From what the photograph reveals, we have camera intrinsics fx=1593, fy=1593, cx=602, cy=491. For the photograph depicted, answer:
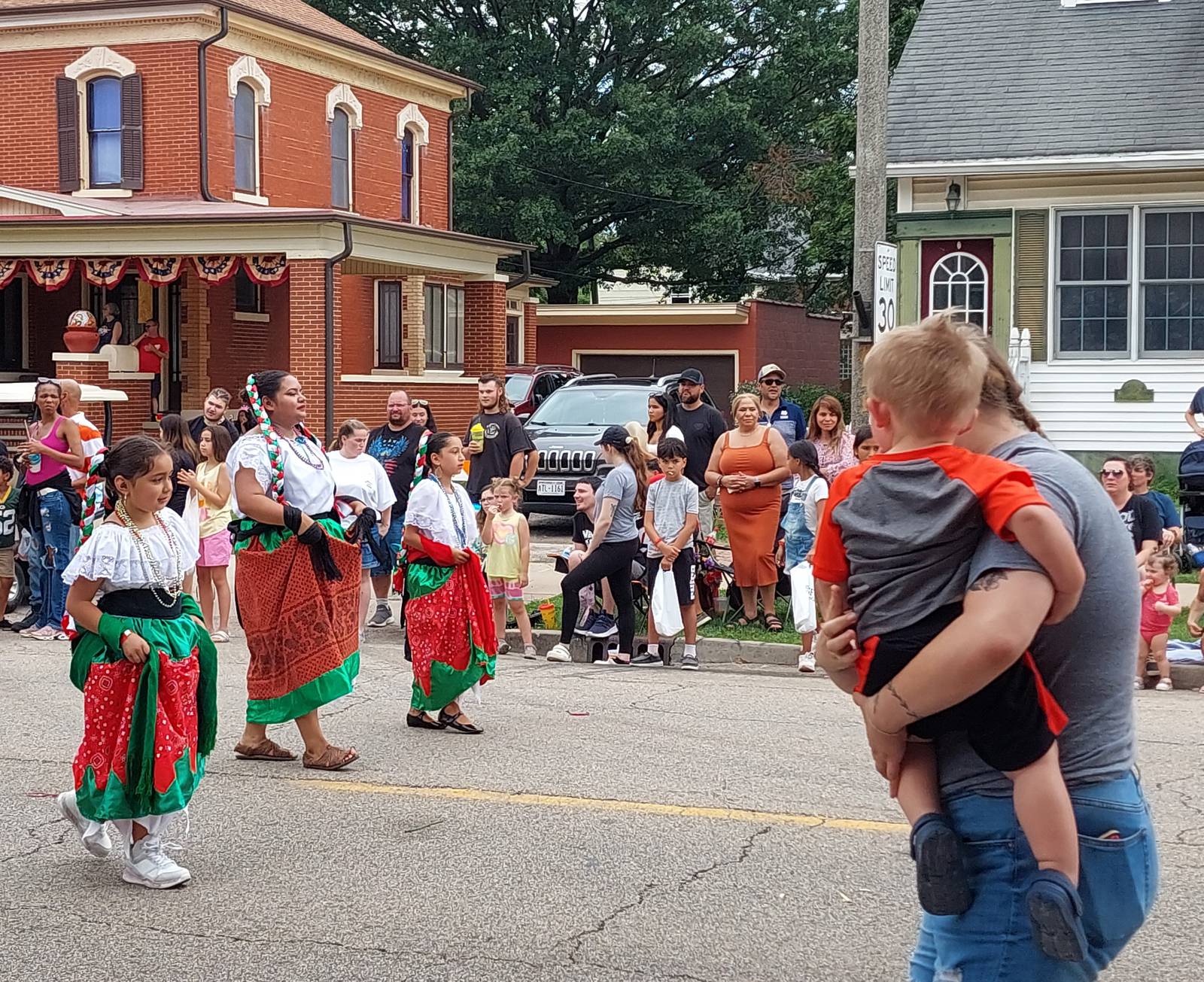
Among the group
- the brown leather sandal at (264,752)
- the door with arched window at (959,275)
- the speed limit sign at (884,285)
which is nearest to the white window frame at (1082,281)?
the door with arched window at (959,275)

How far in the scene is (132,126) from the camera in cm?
3012

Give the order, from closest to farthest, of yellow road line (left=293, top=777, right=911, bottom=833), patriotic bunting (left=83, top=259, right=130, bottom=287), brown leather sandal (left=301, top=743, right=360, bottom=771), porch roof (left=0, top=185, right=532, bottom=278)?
yellow road line (left=293, top=777, right=911, bottom=833) → brown leather sandal (left=301, top=743, right=360, bottom=771) → porch roof (left=0, top=185, right=532, bottom=278) → patriotic bunting (left=83, top=259, right=130, bottom=287)

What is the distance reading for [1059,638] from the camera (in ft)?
9.74

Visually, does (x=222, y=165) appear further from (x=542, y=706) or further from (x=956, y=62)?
(x=542, y=706)

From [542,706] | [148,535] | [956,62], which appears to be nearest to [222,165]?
[956,62]

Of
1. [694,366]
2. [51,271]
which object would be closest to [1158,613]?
[51,271]

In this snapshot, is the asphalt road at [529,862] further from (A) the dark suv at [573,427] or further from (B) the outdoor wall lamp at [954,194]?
(B) the outdoor wall lamp at [954,194]

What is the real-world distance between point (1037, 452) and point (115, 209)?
2804 centimetres

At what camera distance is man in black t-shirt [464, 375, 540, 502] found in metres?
13.9

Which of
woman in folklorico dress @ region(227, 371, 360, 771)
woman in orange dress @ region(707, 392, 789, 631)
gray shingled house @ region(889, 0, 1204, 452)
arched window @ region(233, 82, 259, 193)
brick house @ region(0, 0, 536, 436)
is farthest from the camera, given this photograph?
arched window @ region(233, 82, 259, 193)

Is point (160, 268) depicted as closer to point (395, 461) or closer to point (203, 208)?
point (203, 208)

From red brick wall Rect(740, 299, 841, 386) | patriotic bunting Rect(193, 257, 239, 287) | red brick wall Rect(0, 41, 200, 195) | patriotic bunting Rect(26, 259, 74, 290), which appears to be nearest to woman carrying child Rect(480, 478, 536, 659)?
patriotic bunting Rect(193, 257, 239, 287)

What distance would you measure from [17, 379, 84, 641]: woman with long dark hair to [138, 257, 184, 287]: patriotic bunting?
13.5 m

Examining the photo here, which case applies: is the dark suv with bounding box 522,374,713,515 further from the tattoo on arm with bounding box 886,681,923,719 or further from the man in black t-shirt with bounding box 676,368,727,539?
the tattoo on arm with bounding box 886,681,923,719
